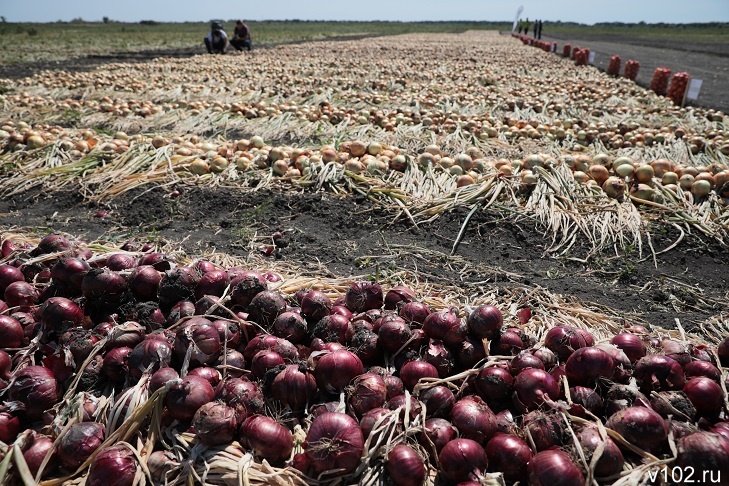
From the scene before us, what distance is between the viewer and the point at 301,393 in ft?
6.36

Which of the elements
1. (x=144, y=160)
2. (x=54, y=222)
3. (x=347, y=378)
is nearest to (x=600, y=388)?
(x=347, y=378)

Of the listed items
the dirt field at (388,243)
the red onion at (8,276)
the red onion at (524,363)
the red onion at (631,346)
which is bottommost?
the dirt field at (388,243)

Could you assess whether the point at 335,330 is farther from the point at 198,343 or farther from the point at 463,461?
the point at 463,461

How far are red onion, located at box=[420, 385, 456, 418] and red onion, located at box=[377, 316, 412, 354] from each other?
0.29 metres

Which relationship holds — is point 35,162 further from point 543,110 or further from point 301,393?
point 543,110

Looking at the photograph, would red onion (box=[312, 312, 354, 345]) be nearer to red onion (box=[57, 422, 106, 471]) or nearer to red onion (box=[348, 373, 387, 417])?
red onion (box=[348, 373, 387, 417])

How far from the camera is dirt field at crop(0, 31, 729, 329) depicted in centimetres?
372

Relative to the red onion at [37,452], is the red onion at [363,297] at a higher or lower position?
higher

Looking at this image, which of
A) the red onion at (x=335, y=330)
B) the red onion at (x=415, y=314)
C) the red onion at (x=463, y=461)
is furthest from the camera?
the red onion at (x=415, y=314)

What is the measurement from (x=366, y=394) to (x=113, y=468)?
0.99 metres

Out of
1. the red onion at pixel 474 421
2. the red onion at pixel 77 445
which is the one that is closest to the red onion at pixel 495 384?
the red onion at pixel 474 421

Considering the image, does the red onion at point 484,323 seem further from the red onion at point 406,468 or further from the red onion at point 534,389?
the red onion at point 406,468

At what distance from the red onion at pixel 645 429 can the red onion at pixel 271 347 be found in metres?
1.40

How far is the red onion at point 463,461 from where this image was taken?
5.42 feet
